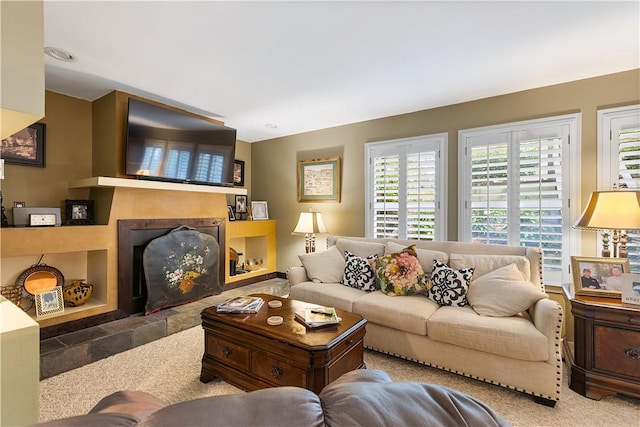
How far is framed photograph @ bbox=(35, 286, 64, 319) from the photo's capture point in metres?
2.57

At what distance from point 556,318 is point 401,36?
2.13 meters

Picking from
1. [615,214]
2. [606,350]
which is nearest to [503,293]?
[606,350]

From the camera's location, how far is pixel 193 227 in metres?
3.62

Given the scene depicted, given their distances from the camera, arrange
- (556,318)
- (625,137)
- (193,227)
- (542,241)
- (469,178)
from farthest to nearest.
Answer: (193,227)
(469,178)
(542,241)
(625,137)
(556,318)

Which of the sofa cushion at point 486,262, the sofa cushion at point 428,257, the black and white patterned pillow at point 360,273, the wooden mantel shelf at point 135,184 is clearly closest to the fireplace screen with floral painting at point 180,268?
the wooden mantel shelf at point 135,184

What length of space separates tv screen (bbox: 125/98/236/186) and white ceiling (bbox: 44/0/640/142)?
246 mm

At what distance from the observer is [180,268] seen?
333cm

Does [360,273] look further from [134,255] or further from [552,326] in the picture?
[134,255]

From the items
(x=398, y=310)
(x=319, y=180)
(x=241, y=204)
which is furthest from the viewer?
(x=241, y=204)

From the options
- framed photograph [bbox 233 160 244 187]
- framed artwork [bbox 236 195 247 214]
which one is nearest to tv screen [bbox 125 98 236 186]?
framed artwork [bbox 236 195 247 214]

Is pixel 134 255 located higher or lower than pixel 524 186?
lower

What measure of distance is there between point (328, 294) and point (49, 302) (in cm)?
251

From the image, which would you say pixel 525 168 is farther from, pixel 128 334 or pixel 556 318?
pixel 128 334

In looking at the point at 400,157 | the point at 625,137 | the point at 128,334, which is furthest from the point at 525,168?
the point at 128,334
